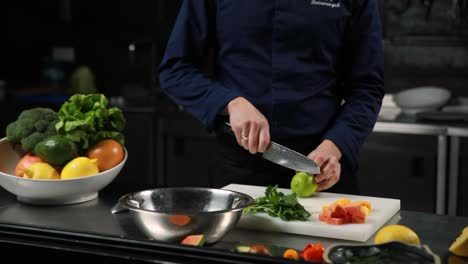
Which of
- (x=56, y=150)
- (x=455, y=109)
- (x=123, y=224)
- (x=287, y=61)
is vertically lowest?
(x=455, y=109)

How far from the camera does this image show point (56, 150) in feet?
6.07

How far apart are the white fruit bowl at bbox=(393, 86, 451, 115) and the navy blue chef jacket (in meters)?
1.46

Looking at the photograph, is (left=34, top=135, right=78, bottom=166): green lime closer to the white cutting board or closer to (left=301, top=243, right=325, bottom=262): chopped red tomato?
the white cutting board

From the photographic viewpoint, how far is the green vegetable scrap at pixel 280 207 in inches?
65.2

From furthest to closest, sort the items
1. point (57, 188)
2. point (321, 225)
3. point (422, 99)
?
point (422, 99)
point (57, 188)
point (321, 225)

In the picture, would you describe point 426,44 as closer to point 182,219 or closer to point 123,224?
point 123,224

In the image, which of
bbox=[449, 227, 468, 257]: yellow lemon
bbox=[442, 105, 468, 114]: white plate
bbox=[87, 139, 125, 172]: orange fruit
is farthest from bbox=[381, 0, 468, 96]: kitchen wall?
bbox=[449, 227, 468, 257]: yellow lemon

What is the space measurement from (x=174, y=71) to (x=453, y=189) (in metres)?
1.66

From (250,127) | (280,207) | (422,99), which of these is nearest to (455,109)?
(422,99)

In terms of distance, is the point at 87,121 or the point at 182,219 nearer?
the point at 182,219

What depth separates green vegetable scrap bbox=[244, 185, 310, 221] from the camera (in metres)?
1.66

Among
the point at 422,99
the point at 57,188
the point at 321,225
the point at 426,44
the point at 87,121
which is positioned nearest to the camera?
the point at 321,225

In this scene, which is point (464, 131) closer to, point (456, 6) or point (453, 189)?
point (453, 189)

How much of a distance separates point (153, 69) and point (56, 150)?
7.70 feet
